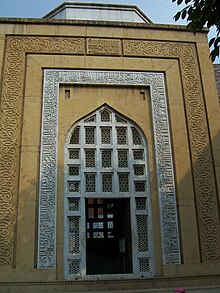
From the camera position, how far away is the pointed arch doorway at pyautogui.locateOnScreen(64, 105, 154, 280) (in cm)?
650

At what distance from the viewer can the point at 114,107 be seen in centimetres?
742

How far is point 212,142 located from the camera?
7375 mm

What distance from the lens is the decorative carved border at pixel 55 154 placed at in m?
6.45

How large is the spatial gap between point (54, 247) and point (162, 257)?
2.03 meters

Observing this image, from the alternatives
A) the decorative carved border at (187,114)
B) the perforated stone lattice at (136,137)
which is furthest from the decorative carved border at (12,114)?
the perforated stone lattice at (136,137)

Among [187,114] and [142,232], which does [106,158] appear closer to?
[142,232]

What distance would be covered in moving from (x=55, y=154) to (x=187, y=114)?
2.98m

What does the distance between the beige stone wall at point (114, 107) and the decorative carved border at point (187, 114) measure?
19mm

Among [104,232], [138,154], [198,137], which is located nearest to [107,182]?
[138,154]

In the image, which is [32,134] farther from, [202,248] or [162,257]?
[202,248]

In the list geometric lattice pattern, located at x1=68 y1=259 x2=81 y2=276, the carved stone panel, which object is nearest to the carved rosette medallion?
the carved stone panel

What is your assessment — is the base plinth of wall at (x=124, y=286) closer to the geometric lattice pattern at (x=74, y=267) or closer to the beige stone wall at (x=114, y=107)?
the beige stone wall at (x=114, y=107)

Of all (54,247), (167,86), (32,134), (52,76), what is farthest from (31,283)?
(167,86)

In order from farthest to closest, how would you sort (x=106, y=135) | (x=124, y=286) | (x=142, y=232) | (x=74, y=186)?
(x=106, y=135) → (x=74, y=186) → (x=142, y=232) → (x=124, y=286)
